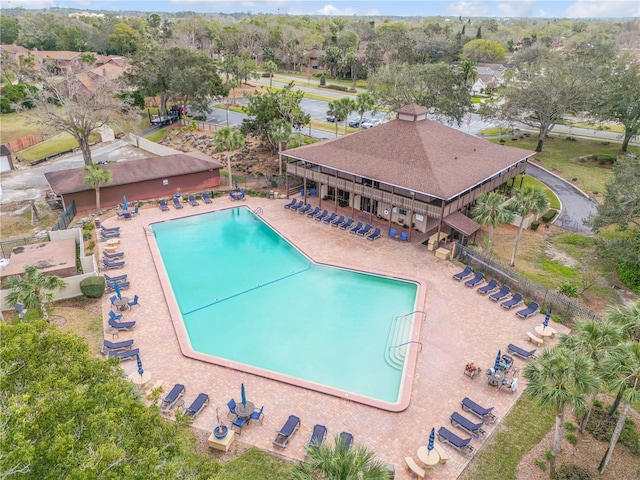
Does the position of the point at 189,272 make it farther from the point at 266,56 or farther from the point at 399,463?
the point at 266,56

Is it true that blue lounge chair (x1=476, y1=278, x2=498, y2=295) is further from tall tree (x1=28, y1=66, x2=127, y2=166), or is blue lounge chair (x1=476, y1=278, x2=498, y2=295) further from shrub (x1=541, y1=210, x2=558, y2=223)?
tall tree (x1=28, y1=66, x2=127, y2=166)

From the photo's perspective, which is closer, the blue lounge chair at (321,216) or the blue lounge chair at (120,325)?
the blue lounge chair at (120,325)

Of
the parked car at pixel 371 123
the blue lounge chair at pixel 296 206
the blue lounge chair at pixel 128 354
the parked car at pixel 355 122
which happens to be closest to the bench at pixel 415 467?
the blue lounge chair at pixel 128 354

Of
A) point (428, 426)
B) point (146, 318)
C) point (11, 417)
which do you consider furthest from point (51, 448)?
point (146, 318)

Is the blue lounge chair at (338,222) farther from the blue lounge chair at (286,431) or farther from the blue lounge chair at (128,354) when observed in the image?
the blue lounge chair at (286,431)

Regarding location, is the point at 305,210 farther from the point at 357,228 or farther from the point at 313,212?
the point at 357,228

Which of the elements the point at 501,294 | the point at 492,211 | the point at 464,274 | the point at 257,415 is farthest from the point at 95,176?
the point at 501,294
